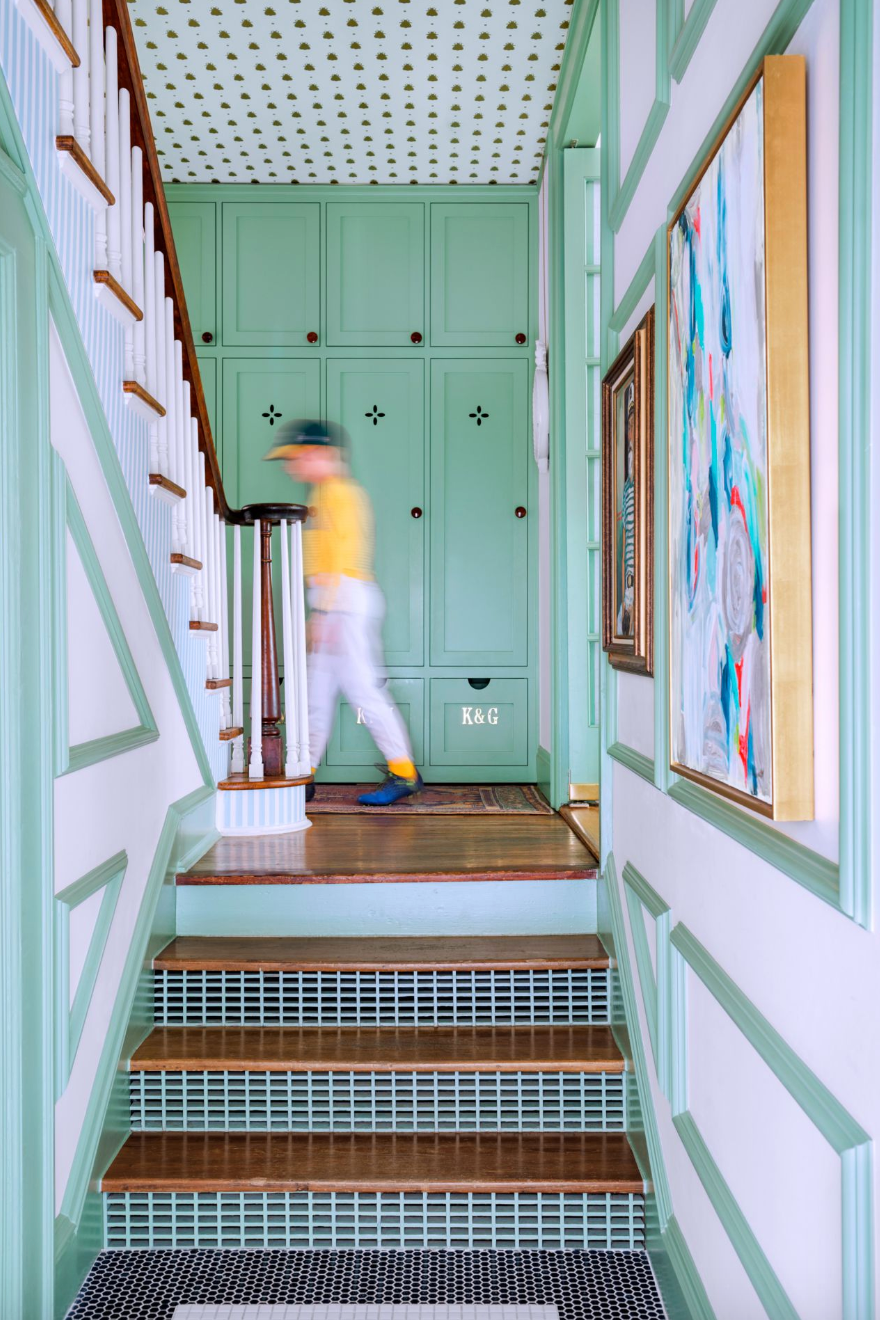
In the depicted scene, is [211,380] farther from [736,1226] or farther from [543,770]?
[736,1226]

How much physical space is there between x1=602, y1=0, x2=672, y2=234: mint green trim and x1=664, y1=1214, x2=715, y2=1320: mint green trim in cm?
219

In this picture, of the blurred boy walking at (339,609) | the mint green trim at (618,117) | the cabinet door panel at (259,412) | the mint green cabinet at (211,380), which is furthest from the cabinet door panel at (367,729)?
the mint green trim at (618,117)

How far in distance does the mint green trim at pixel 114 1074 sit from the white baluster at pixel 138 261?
1.20m

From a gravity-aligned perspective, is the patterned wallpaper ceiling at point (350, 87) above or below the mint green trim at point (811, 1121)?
above

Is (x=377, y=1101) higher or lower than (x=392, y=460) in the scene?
lower

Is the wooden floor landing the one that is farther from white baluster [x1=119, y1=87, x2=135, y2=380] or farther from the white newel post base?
white baluster [x1=119, y1=87, x2=135, y2=380]

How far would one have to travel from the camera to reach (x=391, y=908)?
262 cm

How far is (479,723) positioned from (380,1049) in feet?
8.56

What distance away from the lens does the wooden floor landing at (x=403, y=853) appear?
262cm

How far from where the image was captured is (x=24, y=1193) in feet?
5.21

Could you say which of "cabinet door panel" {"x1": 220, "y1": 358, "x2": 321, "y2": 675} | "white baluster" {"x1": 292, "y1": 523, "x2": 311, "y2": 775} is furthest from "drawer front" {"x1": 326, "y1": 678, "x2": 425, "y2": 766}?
"white baluster" {"x1": 292, "y1": 523, "x2": 311, "y2": 775}

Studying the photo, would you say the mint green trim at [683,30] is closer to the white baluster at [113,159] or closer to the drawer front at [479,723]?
the white baluster at [113,159]

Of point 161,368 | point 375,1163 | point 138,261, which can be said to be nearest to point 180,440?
point 161,368

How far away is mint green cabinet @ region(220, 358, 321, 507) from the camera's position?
4.68m
